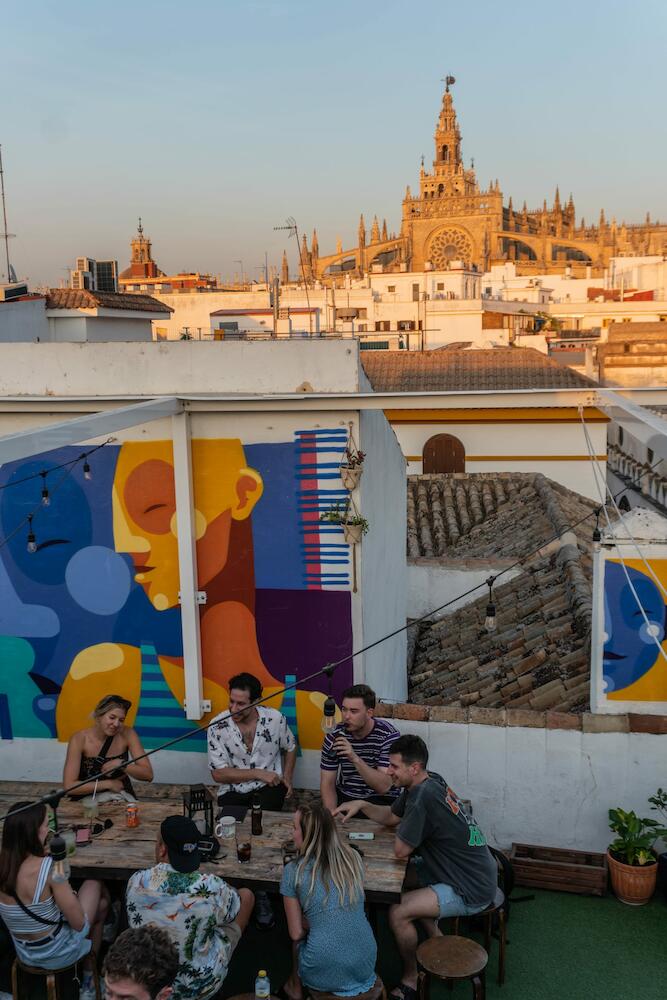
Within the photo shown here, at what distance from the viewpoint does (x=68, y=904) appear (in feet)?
14.1

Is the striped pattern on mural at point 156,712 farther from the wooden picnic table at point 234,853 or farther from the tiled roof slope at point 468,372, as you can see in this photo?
the tiled roof slope at point 468,372

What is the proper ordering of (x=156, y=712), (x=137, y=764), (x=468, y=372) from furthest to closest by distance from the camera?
(x=468, y=372), (x=156, y=712), (x=137, y=764)

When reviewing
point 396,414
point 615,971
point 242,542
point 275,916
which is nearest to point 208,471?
point 242,542

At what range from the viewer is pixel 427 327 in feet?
158

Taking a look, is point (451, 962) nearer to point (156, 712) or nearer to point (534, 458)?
point (156, 712)

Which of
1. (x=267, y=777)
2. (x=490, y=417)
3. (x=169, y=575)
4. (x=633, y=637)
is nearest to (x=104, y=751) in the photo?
Answer: (x=267, y=777)

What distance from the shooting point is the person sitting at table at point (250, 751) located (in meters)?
5.70

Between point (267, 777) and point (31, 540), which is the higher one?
point (31, 540)

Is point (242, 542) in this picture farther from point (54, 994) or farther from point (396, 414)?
point (396, 414)

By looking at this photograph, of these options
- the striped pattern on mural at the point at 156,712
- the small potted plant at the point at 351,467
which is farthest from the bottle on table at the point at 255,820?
the small potted plant at the point at 351,467

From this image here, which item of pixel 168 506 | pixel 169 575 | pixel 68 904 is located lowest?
pixel 68 904

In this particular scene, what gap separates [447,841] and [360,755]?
95 cm

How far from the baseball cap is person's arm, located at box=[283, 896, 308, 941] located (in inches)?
18.7

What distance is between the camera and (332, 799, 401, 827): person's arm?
5.13 meters
